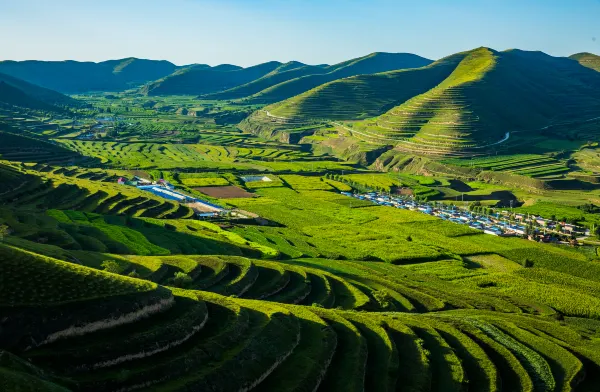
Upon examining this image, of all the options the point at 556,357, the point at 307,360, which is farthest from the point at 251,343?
the point at 556,357

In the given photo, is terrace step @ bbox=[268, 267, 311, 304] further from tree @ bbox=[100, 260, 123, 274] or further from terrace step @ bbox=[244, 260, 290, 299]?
tree @ bbox=[100, 260, 123, 274]

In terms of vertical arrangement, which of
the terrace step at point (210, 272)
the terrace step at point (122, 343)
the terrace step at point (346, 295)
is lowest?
the terrace step at point (346, 295)

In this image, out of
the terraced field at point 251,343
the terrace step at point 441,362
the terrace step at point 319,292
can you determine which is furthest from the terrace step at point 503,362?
the terrace step at point 319,292

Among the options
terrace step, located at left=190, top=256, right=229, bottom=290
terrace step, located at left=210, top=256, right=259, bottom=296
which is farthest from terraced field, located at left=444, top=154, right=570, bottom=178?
terrace step, located at left=190, top=256, right=229, bottom=290

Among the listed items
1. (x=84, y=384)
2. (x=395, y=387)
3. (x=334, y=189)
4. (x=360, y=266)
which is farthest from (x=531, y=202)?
(x=84, y=384)

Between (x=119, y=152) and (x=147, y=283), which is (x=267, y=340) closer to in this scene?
(x=147, y=283)

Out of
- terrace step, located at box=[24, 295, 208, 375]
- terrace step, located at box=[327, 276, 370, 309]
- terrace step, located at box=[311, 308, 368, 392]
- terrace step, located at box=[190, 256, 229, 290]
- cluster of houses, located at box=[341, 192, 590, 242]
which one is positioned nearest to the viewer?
terrace step, located at box=[24, 295, 208, 375]

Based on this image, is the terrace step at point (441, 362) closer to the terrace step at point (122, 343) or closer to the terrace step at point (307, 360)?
the terrace step at point (307, 360)

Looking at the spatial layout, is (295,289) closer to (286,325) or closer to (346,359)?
(286,325)
